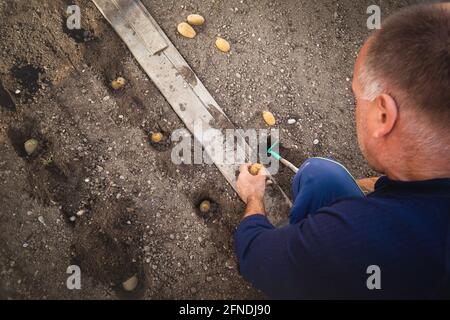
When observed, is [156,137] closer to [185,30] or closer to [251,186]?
[251,186]

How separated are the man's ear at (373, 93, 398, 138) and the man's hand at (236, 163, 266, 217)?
80 centimetres

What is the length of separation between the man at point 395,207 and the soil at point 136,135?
92 cm

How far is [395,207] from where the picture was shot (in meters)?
1.09

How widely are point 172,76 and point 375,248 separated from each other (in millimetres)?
1631

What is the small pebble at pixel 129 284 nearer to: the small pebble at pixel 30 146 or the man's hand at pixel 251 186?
the man's hand at pixel 251 186

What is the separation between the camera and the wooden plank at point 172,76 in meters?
2.24

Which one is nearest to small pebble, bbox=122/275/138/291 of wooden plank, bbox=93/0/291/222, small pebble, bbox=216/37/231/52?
wooden plank, bbox=93/0/291/222

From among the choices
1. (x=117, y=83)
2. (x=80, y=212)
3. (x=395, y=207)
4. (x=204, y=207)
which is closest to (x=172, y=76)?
(x=117, y=83)

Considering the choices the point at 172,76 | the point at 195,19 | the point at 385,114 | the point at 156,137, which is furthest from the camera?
the point at 195,19

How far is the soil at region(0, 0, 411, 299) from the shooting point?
6.40ft

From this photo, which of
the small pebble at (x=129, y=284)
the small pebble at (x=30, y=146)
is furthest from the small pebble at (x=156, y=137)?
the small pebble at (x=129, y=284)
